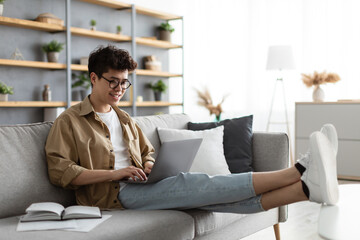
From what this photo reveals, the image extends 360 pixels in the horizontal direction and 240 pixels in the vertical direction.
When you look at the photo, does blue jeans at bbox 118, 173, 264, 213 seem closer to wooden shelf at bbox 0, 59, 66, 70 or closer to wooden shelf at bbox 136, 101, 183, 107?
wooden shelf at bbox 0, 59, 66, 70

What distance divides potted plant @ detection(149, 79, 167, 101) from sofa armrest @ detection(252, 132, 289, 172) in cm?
285

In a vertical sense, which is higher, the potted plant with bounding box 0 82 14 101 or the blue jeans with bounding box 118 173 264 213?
the potted plant with bounding box 0 82 14 101

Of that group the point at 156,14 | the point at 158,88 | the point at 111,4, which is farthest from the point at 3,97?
the point at 156,14

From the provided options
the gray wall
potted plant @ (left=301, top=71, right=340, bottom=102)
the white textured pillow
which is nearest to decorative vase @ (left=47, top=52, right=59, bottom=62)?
the gray wall

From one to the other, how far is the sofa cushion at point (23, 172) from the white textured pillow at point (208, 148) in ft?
2.73

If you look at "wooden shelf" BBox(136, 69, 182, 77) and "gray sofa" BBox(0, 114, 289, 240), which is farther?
"wooden shelf" BBox(136, 69, 182, 77)

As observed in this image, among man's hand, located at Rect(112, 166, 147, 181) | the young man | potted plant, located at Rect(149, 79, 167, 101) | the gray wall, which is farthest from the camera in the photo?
potted plant, located at Rect(149, 79, 167, 101)

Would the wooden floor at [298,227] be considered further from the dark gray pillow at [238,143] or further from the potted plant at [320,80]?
the potted plant at [320,80]

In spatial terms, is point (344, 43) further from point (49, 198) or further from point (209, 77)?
point (49, 198)

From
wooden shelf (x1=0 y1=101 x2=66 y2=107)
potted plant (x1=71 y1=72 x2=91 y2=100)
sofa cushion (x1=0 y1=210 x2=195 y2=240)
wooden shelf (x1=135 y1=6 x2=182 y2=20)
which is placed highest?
wooden shelf (x1=135 y1=6 x2=182 y2=20)

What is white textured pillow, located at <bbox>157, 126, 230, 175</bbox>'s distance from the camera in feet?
9.00

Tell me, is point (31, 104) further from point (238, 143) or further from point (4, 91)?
point (238, 143)

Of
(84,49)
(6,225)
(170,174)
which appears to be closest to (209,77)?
(84,49)

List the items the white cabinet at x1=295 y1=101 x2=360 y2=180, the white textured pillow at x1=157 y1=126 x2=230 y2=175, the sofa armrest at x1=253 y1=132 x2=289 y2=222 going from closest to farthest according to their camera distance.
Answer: the white textured pillow at x1=157 y1=126 x2=230 y2=175 → the sofa armrest at x1=253 y1=132 x2=289 y2=222 → the white cabinet at x1=295 y1=101 x2=360 y2=180
